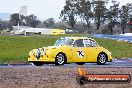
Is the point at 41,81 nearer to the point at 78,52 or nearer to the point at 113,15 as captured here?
the point at 78,52

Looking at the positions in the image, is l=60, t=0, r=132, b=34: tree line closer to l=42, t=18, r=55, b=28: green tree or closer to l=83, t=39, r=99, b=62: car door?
l=42, t=18, r=55, b=28: green tree

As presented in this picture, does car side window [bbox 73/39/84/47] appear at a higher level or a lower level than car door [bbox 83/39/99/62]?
higher

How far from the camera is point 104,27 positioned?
119062 millimetres

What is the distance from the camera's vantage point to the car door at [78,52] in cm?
1857

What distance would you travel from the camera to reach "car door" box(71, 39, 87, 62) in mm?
18567

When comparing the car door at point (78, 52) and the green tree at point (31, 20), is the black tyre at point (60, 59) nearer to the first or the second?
the car door at point (78, 52)

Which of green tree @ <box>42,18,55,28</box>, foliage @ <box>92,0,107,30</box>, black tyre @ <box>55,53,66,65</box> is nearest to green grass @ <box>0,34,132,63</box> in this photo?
black tyre @ <box>55,53,66,65</box>

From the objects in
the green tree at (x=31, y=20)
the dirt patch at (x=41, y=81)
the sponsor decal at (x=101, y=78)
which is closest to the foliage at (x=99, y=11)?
the green tree at (x=31, y=20)

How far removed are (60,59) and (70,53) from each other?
64 cm

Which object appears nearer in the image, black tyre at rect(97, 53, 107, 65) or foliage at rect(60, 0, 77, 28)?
black tyre at rect(97, 53, 107, 65)

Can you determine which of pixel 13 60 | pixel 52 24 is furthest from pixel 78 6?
pixel 13 60

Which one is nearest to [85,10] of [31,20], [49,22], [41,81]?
[31,20]

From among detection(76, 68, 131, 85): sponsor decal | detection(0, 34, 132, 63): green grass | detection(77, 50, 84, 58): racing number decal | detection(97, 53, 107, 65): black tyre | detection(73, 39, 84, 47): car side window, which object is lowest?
detection(0, 34, 132, 63): green grass


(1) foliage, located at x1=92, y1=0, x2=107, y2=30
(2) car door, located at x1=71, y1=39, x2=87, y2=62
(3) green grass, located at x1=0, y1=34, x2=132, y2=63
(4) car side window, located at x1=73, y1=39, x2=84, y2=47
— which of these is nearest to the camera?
(2) car door, located at x1=71, y1=39, x2=87, y2=62
